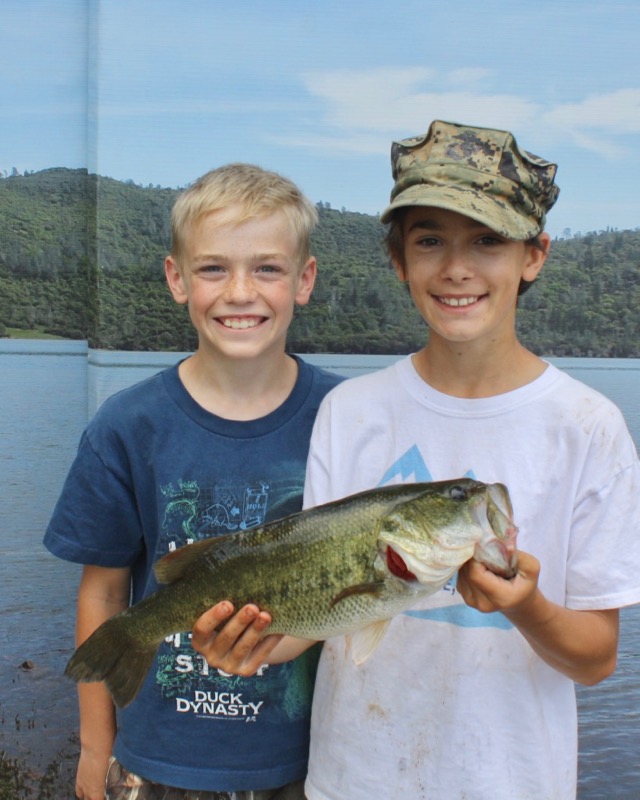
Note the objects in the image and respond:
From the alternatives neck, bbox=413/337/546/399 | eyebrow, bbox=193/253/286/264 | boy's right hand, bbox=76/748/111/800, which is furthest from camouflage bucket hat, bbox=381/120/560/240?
boy's right hand, bbox=76/748/111/800

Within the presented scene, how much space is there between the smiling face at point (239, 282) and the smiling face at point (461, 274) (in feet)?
1.46

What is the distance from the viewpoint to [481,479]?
196 cm

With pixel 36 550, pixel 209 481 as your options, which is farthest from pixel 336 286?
pixel 36 550

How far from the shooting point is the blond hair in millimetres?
2346

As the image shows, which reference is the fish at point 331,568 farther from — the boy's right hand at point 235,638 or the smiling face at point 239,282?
the smiling face at point 239,282

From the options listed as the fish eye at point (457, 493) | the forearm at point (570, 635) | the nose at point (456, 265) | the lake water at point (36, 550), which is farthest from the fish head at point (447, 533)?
the lake water at point (36, 550)

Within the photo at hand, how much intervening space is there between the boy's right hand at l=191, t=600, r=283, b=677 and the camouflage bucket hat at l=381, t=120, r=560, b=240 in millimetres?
986

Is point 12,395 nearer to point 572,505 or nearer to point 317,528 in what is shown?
point 317,528

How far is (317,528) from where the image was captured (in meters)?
1.82

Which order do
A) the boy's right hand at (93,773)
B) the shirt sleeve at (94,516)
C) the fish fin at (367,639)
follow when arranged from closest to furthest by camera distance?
the fish fin at (367,639) < the shirt sleeve at (94,516) < the boy's right hand at (93,773)

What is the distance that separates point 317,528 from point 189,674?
0.74 meters

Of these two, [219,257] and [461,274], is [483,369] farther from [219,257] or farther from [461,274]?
[219,257]

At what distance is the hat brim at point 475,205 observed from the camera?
1.89 meters

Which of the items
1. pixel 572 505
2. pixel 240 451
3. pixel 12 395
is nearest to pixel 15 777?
pixel 12 395
